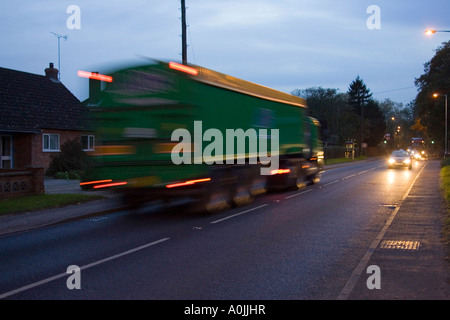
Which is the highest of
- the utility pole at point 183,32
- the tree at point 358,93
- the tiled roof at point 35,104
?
the tree at point 358,93

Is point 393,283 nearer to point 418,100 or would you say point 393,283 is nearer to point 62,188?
point 62,188

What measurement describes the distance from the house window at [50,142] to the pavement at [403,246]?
14.1 metres

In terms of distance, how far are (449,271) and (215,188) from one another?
6292 mm

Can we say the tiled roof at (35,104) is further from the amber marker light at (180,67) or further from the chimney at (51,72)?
the amber marker light at (180,67)

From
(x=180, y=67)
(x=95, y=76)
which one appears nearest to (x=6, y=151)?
(x=95, y=76)

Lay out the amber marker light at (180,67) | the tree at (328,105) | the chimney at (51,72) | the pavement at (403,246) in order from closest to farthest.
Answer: the pavement at (403,246), the amber marker light at (180,67), the chimney at (51,72), the tree at (328,105)

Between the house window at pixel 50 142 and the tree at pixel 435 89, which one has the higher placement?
the tree at pixel 435 89

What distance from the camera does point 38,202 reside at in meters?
13.5

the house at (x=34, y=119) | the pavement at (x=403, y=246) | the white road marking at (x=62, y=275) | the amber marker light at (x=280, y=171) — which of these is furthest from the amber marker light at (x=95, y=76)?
the house at (x=34, y=119)

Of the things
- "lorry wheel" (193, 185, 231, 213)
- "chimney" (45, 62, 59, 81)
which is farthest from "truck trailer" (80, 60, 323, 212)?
"chimney" (45, 62, 59, 81)

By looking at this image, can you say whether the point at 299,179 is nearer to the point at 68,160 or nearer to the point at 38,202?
the point at 38,202

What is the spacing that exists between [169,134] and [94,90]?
2440mm

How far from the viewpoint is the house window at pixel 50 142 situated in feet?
90.7

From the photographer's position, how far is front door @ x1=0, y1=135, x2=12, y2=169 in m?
25.6
